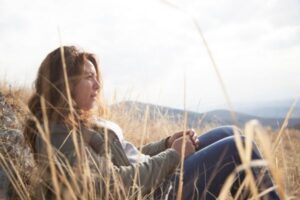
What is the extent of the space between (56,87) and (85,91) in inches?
4.7

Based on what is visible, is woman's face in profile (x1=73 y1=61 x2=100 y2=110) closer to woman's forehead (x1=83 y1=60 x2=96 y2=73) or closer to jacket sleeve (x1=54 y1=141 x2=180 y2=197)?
woman's forehead (x1=83 y1=60 x2=96 y2=73)

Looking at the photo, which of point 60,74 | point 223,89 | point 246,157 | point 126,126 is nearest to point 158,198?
point 60,74

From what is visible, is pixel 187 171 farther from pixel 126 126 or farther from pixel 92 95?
pixel 126 126

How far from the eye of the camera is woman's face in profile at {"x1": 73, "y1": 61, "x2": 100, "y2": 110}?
200cm

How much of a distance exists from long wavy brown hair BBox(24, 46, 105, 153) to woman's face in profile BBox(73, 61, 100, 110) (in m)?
0.02

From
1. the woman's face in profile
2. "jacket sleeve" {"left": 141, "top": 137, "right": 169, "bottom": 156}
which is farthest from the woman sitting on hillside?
"jacket sleeve" {"left": 141, "top": 137, "right": 169, "bottom": 156}

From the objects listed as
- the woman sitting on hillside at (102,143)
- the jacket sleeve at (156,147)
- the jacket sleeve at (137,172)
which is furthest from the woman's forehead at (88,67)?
the jacket sleeve at (156,147)

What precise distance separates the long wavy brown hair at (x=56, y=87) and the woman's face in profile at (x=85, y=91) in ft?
0.06

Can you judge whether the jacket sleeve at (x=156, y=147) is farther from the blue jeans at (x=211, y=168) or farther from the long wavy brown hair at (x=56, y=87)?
the long wavy brown hair at (x=56, y=87)

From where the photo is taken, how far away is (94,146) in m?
1.93

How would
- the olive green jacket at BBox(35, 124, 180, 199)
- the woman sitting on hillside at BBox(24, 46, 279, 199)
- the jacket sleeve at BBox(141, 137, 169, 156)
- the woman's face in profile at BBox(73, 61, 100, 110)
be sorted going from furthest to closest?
the jacket sleeve at BBox(141, 137, 169, 156)
the woman's face in profile at BBox(73, 61, 100, 110)
the woman sitting on hillside at BBox(24, 46, 279, 199)
the olive green jacket at BBox(35, 124, 180, 199)

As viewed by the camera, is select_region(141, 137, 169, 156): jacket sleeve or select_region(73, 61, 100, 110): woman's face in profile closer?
select_region(73, 61, 100, 110): woman's face in profile

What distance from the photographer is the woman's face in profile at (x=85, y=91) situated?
2.00m

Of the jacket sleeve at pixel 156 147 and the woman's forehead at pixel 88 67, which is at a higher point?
the woman's forehead at pixel 88 67
